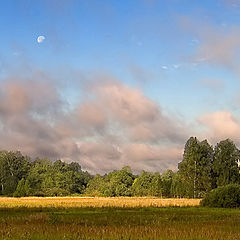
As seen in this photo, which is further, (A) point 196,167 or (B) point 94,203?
(A) point 196,167

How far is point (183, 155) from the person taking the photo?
115 m

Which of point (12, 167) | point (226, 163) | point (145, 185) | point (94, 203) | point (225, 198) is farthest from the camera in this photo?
point (12, 167)

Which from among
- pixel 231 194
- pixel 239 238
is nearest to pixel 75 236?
pixel 239 238

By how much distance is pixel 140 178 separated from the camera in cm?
16812

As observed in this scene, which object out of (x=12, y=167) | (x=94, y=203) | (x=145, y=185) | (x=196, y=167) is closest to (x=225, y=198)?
(x=94, y=203)

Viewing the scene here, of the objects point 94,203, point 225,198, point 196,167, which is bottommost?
point 94,203

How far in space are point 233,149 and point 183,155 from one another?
13551 mm

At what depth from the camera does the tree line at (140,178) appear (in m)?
110

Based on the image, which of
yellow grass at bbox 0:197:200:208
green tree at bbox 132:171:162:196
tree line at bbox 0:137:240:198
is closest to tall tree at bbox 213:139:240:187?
tree line at bbox 0:137:240:198

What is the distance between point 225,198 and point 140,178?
102769 mm

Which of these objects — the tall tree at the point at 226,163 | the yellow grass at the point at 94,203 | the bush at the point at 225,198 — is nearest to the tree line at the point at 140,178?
the tall tree at the point at 226,163

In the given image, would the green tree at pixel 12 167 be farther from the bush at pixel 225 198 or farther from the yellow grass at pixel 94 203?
the bush at pixel 225 198

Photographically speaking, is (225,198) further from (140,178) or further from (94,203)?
(140,178)

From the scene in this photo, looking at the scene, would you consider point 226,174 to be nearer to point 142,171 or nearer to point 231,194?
point 231,194
